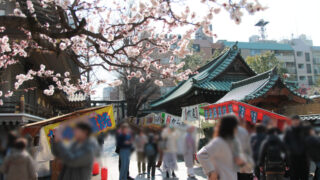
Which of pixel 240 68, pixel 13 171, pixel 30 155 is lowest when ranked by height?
pixel 13 171

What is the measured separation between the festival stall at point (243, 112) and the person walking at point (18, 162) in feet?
6.26

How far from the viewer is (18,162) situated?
9.07 ft

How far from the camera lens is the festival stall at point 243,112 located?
85.0 inches

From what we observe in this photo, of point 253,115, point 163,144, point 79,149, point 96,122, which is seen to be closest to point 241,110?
point 253,115

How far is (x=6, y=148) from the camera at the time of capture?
2449mm

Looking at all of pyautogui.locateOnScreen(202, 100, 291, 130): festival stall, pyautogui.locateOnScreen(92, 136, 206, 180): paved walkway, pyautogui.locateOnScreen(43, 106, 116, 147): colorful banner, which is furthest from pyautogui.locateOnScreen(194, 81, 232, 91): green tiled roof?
pyautogui.locateOnScreen(43, 106, 116, 147): colorful banner

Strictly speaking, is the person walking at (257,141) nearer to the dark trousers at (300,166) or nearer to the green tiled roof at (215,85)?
the dark trousers at (300,166)

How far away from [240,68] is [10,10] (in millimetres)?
17238

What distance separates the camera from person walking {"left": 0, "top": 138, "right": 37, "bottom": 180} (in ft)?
7.71

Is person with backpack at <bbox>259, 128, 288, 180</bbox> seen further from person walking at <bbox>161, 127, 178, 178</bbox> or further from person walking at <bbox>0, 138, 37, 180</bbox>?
person walking at <bbox>0, 138, 37, 180</bbox>

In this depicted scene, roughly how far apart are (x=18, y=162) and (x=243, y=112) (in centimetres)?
233

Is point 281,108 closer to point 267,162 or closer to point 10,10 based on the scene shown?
point 267,162

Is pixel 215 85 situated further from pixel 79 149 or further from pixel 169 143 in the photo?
pixel 79 149

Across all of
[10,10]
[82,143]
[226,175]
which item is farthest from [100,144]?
[10,10]
